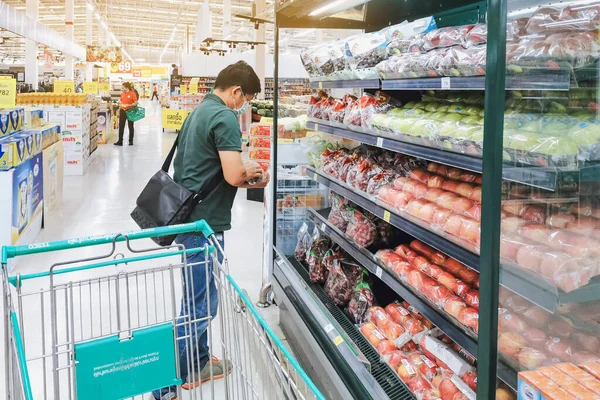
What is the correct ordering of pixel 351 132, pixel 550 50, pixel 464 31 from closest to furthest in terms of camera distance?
pixel 550 50, pixel 464 31, pixel 351 132

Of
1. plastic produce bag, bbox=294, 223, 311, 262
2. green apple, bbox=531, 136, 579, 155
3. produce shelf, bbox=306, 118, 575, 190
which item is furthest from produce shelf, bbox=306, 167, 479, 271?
plastic produce bag, bbox=294, 223, 311, 262

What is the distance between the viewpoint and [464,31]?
208 centimetres

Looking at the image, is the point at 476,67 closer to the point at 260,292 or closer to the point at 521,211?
the point at 521,211

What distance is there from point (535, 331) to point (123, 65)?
36475 millimetres

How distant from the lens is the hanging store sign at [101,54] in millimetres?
23270

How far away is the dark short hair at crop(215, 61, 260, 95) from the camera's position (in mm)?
2775

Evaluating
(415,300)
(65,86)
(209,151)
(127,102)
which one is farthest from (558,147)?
(127,102)

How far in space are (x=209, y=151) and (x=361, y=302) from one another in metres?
1.10

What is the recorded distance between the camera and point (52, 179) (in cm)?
631

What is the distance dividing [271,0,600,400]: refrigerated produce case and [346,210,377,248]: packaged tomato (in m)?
0.01

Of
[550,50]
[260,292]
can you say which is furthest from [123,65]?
[550,50]

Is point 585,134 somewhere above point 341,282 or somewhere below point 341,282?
above

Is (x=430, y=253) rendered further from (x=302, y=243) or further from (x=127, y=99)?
(x=127, y=99)

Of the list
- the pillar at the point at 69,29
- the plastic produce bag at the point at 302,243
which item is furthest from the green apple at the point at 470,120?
the pillar at the point at 69,29
